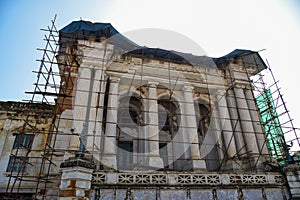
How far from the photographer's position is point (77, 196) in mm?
7586

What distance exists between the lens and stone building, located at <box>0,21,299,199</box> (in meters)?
8.94

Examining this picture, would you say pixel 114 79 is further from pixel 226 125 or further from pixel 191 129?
pixel 226 125

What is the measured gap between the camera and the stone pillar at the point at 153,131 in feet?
38.1

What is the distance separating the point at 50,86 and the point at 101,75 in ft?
9.74

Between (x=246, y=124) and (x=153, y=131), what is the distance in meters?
6.18

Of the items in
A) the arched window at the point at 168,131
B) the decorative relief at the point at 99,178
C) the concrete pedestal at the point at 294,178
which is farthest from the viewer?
the arched window at the point at 168,131

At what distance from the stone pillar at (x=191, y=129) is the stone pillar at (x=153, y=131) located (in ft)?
6.64

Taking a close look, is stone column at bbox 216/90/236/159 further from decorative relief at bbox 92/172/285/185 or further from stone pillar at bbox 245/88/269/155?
decorative relief at bbox 92/172/285/185

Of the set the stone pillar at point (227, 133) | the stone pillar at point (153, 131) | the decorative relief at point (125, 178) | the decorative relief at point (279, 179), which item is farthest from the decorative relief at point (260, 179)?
the decorative relief at point (125, 178)

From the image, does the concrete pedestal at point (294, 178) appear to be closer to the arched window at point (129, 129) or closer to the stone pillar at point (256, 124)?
the stone pillar at point (256, 124)

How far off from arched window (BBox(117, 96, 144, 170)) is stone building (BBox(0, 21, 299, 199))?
0.21ft

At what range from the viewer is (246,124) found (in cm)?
1407

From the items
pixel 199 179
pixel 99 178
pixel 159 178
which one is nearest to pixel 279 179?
pixel 199 179

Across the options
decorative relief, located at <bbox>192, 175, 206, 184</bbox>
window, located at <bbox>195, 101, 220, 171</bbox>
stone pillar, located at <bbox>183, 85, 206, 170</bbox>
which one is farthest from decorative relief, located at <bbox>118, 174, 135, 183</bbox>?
window, located at <bbox>195, 101, 220, 171</bbox>
